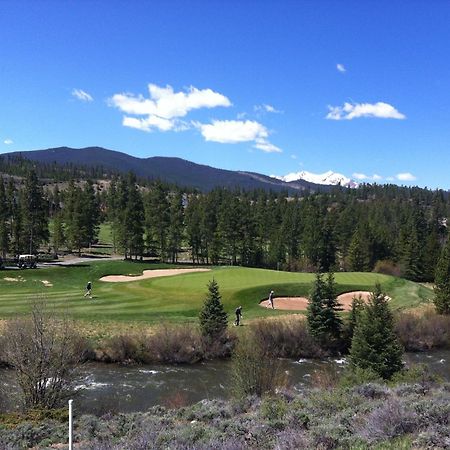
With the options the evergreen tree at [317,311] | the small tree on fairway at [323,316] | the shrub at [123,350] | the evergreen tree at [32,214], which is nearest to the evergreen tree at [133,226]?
the evergreen tree at [32,214]

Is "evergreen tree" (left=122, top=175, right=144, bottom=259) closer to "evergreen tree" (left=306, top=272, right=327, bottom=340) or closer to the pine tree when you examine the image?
"evergreen tree" (left=306, top=272, right=327, bottom=340)

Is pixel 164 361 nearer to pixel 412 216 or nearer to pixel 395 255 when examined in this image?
pixel 395 255

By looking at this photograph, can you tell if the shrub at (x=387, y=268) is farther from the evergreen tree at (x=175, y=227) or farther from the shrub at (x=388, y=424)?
the shrub at (x=388, y=424)

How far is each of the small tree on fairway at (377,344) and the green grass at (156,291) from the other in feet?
50.0

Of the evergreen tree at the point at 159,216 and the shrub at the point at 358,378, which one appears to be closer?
the shrub at the point at 358,378

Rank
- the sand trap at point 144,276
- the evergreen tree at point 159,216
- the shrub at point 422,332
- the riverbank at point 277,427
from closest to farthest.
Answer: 1. the riverbank at point 277,427
2. the shrub at point 422,332
3. the sand trap at point 144,276
4. the evergreen tree at point 159,216

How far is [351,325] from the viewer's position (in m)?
38.0

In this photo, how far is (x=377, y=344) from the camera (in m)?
26.8

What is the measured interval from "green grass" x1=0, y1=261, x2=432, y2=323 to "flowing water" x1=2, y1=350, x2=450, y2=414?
7.32 m

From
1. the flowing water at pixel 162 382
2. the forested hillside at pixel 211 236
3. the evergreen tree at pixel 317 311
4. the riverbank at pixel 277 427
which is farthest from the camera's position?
the forested hillside at pixel 211 236

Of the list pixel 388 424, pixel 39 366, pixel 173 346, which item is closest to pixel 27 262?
pixel 173 346

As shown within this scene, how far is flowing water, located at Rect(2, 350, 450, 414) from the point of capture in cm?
2535

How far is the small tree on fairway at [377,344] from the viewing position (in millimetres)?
26062

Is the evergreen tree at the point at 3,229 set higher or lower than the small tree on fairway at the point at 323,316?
higher
